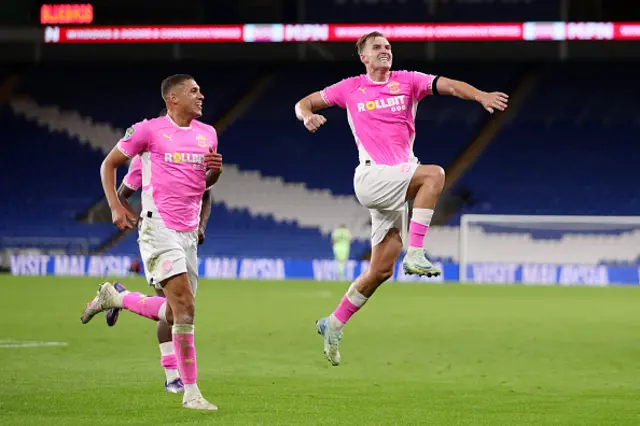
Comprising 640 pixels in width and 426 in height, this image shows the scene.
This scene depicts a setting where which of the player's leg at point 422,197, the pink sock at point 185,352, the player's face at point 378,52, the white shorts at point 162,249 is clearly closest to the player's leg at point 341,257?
the player's leg at point 422,197

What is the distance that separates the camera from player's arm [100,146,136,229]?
8.06m

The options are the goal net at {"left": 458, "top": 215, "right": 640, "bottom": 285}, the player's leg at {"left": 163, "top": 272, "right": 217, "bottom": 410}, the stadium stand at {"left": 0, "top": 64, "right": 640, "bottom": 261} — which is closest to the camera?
the player's leg at {"left": 163, "top": 272, "right": 217, "bottom": 410}

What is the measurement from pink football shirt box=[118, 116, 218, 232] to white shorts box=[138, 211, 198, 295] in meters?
0.06

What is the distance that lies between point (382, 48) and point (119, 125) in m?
30.6

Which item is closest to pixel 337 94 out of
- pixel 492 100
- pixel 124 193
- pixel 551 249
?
pixel 492 100

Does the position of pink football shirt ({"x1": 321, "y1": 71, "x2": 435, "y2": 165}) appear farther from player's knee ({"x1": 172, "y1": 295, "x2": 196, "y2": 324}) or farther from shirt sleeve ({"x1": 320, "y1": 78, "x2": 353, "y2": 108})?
player's knee ({"x1": 172, "y1": 295, "x2": 196, "y2": 324})

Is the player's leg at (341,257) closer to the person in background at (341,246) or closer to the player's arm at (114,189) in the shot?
the person in background at (341,246)

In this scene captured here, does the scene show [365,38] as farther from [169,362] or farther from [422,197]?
[169,362]

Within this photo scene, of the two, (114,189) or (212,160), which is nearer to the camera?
(114,189)

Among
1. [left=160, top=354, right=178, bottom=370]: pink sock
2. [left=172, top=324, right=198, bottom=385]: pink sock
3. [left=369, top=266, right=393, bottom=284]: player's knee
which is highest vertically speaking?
[left=369, top=266, right=393, bottom=284]: player's knee

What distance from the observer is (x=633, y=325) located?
1666 centimetres

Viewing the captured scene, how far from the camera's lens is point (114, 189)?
8094mm

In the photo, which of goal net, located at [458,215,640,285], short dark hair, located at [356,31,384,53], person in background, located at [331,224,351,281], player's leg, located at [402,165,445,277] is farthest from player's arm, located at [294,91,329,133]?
goal net, located at [458,215,640,285]

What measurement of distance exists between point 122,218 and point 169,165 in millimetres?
544
